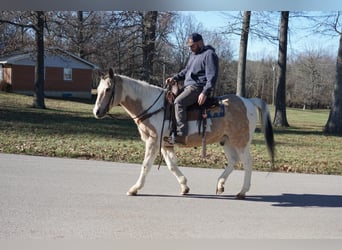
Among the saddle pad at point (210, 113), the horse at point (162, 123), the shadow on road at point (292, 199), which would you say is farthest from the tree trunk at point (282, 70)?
the saddle pad at point (210, 113)

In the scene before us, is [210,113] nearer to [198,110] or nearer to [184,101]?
[198,110]

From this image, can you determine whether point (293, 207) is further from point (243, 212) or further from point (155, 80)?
point (155, 80)

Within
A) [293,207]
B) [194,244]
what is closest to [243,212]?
[293,207]

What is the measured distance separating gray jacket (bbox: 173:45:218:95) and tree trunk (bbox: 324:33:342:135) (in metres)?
6.32

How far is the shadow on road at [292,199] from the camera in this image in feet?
16.1

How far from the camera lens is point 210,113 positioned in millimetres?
4906

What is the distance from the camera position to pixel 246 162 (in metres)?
5.05

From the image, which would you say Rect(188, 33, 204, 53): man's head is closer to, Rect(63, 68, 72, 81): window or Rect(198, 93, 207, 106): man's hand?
Rect(198, 93, 207, 106): man's hand

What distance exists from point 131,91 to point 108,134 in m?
4.85

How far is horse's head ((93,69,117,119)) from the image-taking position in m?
4.55

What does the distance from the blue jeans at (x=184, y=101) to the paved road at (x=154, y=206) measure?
971 mm

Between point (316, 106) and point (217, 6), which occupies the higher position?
point (217, 6)

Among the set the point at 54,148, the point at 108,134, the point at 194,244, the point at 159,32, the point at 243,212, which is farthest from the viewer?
the point at 108,134

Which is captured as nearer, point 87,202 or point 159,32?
point 87,202
